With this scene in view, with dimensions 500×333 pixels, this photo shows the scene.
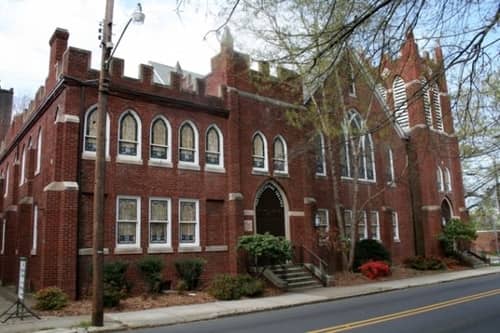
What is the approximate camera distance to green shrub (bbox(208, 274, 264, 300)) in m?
15.6

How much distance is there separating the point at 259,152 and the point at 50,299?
11.1 metres

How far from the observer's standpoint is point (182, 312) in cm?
1304

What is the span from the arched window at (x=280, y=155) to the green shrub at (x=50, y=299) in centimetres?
1129

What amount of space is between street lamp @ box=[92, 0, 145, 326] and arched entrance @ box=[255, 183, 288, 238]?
9731mm

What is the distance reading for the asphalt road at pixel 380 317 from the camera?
31.8 feet

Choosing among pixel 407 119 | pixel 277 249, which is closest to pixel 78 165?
pixel 277 249

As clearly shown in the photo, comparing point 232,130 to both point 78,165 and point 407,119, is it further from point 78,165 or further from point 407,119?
point 407,119

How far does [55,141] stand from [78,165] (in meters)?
1.15

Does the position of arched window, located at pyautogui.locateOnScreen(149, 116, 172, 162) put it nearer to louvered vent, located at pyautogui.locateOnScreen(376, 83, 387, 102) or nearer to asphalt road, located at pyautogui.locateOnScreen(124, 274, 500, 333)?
asphalt road, located at pyautogui.locateOnScreen(124, 274, 500, 333)

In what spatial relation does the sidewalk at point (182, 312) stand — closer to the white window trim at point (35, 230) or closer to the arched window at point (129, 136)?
the white window trim at point (35, 230)

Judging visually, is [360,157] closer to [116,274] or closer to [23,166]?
[116,274]

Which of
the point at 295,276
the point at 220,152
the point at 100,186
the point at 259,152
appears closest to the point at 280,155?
the point at 259,152

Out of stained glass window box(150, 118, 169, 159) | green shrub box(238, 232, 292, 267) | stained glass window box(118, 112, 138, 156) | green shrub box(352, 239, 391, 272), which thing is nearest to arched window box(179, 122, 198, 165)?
stained glass window box(150, 118, 169, 159)

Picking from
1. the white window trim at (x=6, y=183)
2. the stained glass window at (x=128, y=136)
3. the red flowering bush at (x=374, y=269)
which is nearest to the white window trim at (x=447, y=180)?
the red flowering bush at (x=374, y=269)
